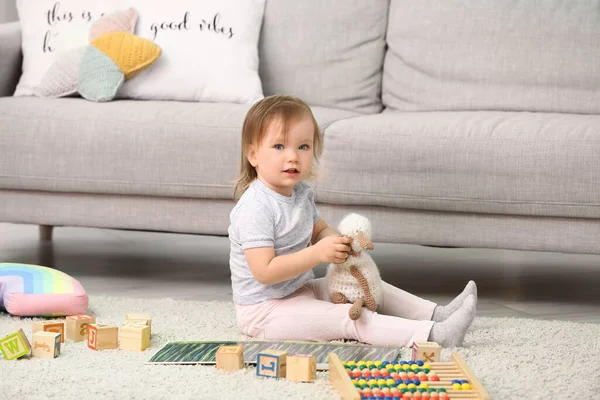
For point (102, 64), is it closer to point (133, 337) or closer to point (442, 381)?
point (133, 337)

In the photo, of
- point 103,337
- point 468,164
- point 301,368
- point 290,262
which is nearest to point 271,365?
point 301,368

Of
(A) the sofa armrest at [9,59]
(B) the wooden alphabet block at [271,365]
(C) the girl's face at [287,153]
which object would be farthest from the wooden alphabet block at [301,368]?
(A) the sofa armrest at [9,59]

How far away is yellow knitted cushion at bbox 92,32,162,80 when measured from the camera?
8.69ft

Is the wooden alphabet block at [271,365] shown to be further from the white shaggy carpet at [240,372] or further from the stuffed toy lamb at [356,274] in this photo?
the stuffed toy lamb at [356,274]

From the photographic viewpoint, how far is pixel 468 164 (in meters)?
2.11

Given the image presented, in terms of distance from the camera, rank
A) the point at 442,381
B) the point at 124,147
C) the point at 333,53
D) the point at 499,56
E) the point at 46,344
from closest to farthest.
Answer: the point at 442,381 < the point at 46,344 < the point at 124,147 < the point at 499,56 < the point at 333,53

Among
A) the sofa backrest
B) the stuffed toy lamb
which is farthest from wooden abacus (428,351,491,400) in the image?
the sofa backrest

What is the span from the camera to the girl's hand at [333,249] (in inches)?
67.1

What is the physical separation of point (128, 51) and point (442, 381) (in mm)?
1588

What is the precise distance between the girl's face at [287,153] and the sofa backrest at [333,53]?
962 millimetres

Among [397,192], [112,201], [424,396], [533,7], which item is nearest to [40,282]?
[112,201]

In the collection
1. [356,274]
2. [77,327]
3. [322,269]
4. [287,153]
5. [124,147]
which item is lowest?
[322,269]

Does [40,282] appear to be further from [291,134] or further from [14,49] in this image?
[14,49]

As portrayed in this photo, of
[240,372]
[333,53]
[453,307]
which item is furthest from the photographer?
[333,53]
